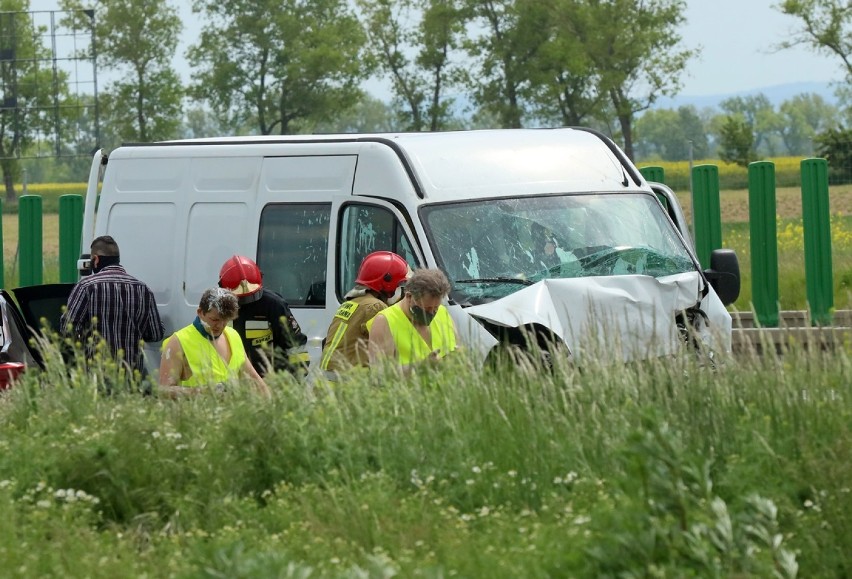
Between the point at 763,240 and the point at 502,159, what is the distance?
8.37 m

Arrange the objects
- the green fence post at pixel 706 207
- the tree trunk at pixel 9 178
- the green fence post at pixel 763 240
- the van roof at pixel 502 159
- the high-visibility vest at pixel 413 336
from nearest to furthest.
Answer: the high-visibility vest at pixel 413 336 < the van roof at pixel 502 159 < the green fence post at pixel 763 240 < the green fence post at pixel 706 207 < the tree trunk at pixel 9 178

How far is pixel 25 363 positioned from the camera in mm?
9453

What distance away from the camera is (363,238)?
9734mm

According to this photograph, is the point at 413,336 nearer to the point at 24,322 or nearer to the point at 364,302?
the point at 364,302

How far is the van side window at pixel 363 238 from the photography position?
9523 millimetres

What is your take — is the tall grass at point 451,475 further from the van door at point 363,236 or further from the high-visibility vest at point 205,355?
the van door at point 363,236

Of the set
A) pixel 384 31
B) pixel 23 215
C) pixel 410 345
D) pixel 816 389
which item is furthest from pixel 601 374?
pixel 384 31

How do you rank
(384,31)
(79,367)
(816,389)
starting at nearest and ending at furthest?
(816,389) → (79,367) → (384,31)

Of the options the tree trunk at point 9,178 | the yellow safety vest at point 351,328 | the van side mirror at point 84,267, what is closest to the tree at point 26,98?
the tree trunk at point 9,178

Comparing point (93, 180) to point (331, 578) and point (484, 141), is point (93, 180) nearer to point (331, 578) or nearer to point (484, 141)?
point (484, 141)

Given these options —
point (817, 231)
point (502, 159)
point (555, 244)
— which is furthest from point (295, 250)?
point (817, 231)

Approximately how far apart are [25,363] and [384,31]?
5957 cm

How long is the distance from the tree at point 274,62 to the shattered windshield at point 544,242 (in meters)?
59.1

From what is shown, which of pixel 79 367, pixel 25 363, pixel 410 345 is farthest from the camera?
pixel 25 363
